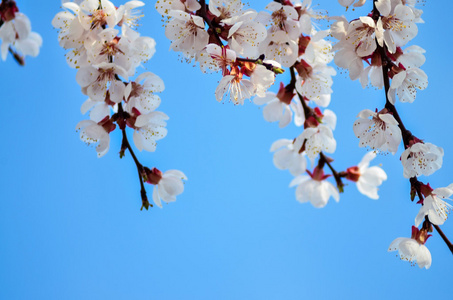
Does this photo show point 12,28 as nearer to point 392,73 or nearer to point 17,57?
point 17,57

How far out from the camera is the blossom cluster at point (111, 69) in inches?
41.2

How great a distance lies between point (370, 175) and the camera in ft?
4.10

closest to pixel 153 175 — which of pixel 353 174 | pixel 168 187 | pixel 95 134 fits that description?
pixel 168 187

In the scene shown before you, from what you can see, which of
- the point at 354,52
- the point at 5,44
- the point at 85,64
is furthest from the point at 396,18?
the point at 5,44

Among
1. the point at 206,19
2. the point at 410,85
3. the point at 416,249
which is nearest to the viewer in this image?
the point at 206,19

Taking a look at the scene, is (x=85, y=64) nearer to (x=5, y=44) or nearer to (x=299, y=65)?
(x=5, y=44)

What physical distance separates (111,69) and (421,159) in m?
0.74

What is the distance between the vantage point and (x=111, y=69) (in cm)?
107

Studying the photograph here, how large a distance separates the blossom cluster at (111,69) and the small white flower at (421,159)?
1.91 feet

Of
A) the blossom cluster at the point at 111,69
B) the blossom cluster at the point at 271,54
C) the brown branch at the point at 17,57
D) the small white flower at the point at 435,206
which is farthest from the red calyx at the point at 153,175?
the small white flower at the point at 435,206

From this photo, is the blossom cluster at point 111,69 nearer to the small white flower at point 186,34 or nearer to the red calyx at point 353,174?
the small white flower at point 186,34

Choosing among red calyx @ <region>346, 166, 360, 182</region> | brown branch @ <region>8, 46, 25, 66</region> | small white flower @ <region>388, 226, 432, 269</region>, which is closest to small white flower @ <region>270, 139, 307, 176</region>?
red calyx @ <region>346, 166, 360, 182</region>


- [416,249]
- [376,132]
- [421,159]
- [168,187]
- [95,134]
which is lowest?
[416,249]

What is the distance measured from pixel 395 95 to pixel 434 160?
0.58 feet
